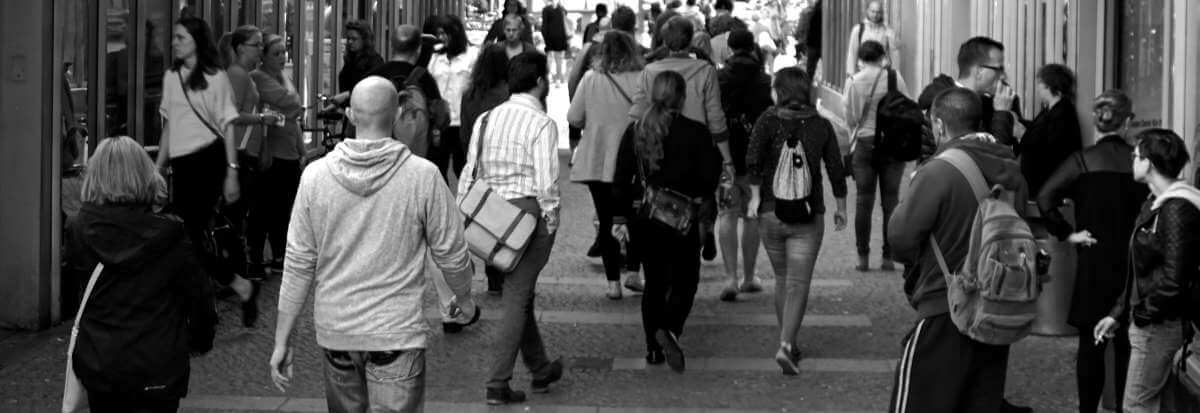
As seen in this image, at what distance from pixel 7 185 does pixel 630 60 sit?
3.70 metres

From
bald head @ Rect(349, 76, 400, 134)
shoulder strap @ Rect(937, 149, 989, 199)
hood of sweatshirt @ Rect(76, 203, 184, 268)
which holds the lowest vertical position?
hood of sweatshirt @ Rect(76, 203, 184, 268)

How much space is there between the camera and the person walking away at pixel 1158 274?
7.34 m

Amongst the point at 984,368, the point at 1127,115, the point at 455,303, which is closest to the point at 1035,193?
the point at 1127,115

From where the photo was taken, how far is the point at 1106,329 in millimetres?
7684

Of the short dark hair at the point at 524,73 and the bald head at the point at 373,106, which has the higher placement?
the short dark hair at the point at 524,73

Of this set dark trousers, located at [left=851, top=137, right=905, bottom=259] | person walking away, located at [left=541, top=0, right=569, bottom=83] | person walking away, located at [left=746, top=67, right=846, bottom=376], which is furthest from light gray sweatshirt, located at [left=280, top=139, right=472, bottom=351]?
person walking away, located at [left=541, top=0, right=569, bottom=83]

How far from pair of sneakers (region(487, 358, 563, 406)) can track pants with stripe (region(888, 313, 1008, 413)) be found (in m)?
2.66

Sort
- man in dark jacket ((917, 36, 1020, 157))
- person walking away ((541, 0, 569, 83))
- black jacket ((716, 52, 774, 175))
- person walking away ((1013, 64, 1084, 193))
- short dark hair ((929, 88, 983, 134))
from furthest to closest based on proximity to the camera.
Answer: person walking away ((541, 0, 569, 83))
black jacket ((716, 52, 774, 175))
man in dark jacket ((917, 36, 1020, 157))
person walking away ((1013, 64, 1084, 193))
short dark hair ((929, 88, 983, 134))

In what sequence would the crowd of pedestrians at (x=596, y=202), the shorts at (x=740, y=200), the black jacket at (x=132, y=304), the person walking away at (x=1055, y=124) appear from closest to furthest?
the crowd of pedestrians at (x=596, y=202) < the black jacket at (x=132, y=304) < the person walking away at (x=1055, y=124) < the shorts at (x=740, y=200)

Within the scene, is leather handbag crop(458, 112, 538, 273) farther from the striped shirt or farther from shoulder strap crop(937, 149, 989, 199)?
shoulder strap crop(937, 149, 989, 199)

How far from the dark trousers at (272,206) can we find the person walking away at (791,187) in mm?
4119

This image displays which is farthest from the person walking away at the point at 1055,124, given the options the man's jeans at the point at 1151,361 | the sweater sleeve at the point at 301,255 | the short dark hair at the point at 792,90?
the sweater sleeve at the point at 301,255

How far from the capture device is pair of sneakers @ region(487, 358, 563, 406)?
8.83m

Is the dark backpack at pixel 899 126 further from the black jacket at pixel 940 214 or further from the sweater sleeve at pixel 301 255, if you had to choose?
the sweater sleeve at pixel 301 255
